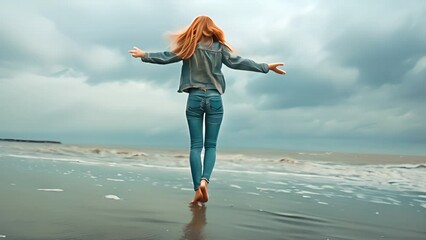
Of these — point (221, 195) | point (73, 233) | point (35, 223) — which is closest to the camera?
point (73, 233)

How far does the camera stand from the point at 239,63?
500 cm

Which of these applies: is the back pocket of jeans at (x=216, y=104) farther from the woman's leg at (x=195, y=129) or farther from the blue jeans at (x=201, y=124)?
the woman's leg at (x=195, y=129)

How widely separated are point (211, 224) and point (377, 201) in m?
3.17

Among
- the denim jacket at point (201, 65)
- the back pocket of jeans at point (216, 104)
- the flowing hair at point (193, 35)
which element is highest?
the flowing hair at point (193, 35)

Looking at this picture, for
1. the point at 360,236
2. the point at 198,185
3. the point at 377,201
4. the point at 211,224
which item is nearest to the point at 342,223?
the point at 360,236

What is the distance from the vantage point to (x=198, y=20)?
4.84m

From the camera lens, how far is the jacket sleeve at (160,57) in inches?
188

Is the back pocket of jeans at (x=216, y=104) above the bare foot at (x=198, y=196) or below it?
above

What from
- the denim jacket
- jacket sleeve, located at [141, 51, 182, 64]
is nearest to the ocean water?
the denim jacket

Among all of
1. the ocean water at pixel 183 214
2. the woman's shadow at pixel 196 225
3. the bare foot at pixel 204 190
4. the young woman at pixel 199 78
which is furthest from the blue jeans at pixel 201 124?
the woman's shadow at pixel 196 225

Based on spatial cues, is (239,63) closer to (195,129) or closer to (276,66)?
(276,66)

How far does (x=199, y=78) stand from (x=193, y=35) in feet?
1.69

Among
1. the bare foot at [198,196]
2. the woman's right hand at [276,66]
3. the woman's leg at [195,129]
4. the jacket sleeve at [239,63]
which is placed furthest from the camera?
the woman's right hand at [276,66]

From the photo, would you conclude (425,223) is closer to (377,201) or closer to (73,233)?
(377,201)
